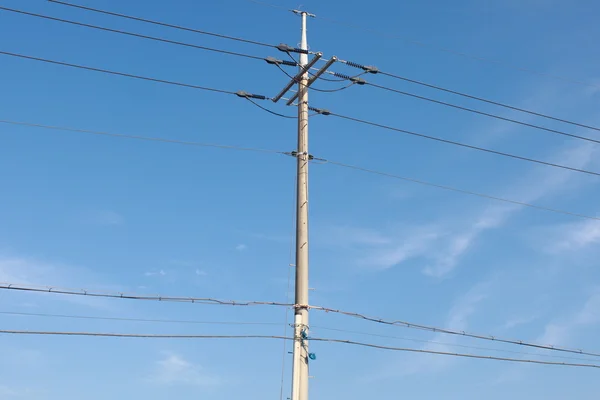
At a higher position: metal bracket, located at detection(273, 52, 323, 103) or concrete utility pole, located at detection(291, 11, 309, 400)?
metal bracket, located at detection(273, 52, 323, 103)

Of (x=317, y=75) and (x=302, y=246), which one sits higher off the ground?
(x=317, y=75)

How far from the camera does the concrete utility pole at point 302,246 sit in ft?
67.8

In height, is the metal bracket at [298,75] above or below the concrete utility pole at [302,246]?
above

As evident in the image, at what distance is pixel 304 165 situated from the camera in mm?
23516

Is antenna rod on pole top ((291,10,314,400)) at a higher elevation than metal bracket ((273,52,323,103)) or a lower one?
lower

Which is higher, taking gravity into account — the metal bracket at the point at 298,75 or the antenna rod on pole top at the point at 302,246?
the metal bracket at the point at 298,75

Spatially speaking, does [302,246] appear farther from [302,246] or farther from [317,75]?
[317,75]

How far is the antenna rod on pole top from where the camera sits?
2069 cm

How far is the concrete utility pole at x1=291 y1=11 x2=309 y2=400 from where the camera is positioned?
2067 centimetres

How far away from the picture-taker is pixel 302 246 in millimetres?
22328

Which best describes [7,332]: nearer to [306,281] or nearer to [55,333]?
[55,333]

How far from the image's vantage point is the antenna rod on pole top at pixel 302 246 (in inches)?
814

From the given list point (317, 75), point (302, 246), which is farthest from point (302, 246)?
point (317, 75)

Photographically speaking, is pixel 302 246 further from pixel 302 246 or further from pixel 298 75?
pixel 298 75
